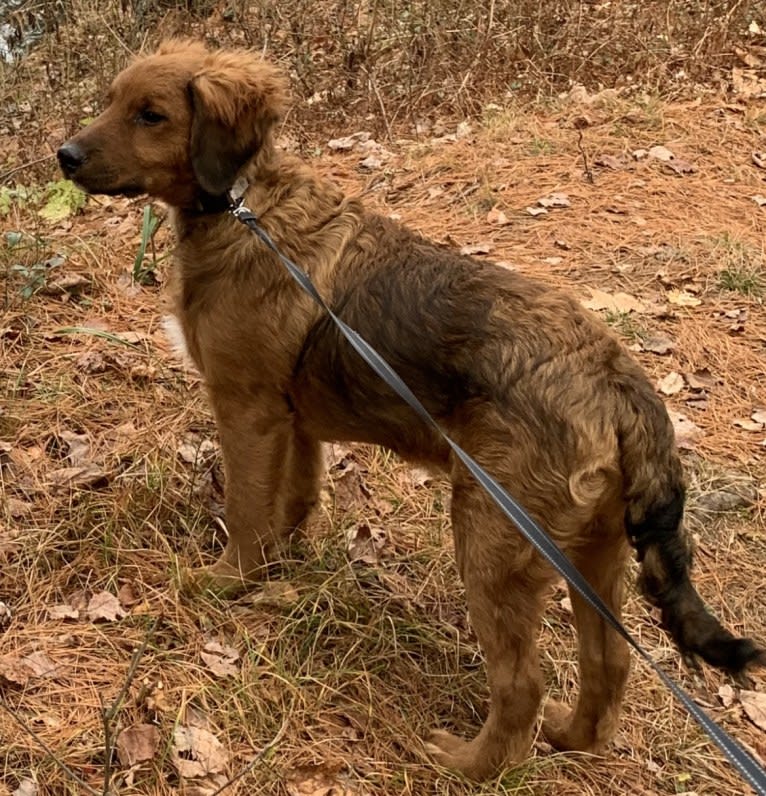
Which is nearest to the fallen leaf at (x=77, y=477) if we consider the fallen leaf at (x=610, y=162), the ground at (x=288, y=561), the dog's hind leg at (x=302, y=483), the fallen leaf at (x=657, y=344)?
the ground at (x=288, y=561)

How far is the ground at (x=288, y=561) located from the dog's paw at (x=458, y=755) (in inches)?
2.2

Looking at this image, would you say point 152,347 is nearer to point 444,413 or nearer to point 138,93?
point 138,93

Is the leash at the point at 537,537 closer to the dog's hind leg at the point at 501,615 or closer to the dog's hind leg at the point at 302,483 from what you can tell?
the dog's hind leg at the point at 501,615

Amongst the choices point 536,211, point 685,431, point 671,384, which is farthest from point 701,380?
point 536,211

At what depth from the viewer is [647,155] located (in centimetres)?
812

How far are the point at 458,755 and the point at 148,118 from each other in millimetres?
2713

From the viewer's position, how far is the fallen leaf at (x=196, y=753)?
10.4 ft

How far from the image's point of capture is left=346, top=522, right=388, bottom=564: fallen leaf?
14.3 ft

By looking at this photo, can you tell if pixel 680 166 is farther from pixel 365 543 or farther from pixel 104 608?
pixel 104 608

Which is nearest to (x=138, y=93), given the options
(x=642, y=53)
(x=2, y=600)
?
(x=2, y=600)

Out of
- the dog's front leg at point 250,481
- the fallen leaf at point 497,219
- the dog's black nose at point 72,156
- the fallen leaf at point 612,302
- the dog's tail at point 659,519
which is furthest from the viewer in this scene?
the fallen leaf at point 497,219

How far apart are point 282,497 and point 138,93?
5.76 ft

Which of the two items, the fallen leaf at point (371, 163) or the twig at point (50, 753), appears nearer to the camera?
the twig at point (50, 753)

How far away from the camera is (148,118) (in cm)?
363
